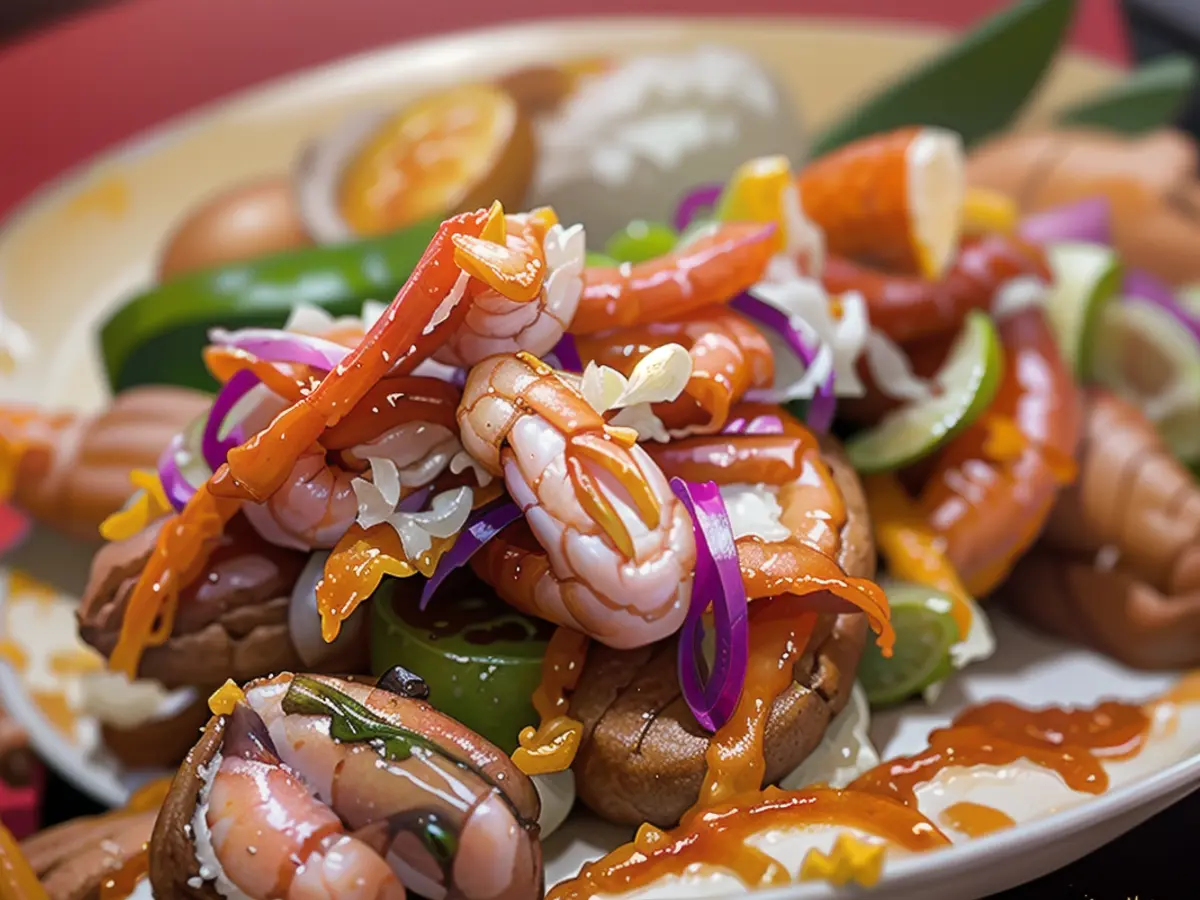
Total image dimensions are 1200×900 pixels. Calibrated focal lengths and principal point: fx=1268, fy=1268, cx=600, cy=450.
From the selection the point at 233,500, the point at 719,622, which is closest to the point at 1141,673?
the point at 719,622

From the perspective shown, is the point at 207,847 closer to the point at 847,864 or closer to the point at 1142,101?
the point at 847,864

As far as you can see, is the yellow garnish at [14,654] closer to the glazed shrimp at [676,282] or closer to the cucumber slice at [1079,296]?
the glazed shrimp at [676,282]

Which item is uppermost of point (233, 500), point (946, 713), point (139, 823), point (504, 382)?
point (504, 382)

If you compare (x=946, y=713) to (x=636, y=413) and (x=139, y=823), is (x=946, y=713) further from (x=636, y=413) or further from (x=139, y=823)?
(x=139, y=823)

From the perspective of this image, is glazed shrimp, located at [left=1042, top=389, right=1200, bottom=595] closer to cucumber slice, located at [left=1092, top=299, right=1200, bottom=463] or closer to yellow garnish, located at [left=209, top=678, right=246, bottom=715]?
cucumber slice, located at [left=1092, top=299, right=1200, bottom=463]

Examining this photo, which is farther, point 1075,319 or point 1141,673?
point 1075,319

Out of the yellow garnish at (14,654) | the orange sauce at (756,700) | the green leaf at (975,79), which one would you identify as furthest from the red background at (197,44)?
the orange sauce at (756,700)

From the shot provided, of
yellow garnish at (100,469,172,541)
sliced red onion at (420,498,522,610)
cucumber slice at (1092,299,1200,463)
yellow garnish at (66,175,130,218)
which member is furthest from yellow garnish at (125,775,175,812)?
yellow garnish at (66,175,130,218)

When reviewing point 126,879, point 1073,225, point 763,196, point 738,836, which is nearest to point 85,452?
point 126,879
